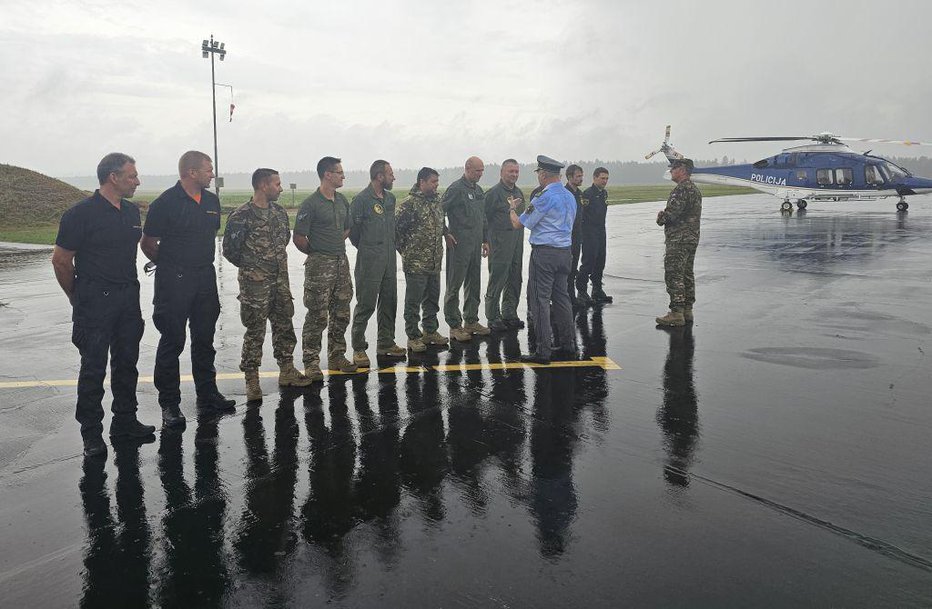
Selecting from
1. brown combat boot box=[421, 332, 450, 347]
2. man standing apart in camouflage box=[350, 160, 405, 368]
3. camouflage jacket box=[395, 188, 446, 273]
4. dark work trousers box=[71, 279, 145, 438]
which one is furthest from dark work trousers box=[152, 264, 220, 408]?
brown combat boot box=[421, 332, 450, 347]

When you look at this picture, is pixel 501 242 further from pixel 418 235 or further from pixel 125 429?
pixel 125 429

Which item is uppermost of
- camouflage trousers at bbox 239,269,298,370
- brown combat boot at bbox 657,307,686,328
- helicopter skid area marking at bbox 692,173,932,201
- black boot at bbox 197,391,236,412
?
helicopter skid area marking at bbox 692,173,932,201

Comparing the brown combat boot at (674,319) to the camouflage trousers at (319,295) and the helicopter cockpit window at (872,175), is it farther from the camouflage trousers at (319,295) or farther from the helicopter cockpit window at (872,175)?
the helicopter cockpit window at (872,175)

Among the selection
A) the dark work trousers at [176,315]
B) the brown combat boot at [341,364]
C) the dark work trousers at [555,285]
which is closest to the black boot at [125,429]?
the dark work trousers at [176,315]

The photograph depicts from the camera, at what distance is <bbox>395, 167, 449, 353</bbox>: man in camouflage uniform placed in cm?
720

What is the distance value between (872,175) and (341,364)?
27073mm

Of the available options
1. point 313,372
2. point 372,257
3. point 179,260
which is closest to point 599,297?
point 372,257

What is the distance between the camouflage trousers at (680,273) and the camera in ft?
27.7

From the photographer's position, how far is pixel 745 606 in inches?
106

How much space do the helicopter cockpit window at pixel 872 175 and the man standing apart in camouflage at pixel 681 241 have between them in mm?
22343

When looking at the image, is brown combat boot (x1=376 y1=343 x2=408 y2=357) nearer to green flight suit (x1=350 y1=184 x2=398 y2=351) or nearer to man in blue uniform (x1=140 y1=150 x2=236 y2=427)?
green flight suit (x1=350 y1=184 x2=398 y2=351)

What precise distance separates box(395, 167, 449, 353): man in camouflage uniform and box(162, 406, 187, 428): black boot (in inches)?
107

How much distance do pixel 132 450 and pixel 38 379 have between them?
247 centimetres

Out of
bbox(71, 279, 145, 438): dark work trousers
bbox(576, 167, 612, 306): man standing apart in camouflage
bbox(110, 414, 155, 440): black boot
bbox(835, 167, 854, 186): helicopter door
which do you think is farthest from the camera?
bbox(835, 167, 854, 186): helicopter door
